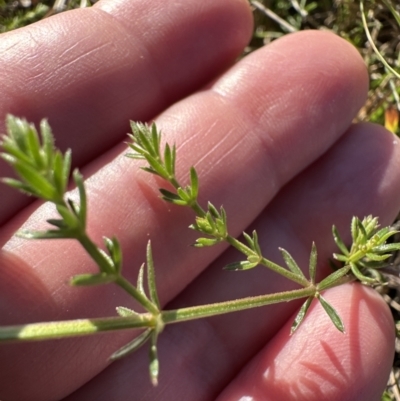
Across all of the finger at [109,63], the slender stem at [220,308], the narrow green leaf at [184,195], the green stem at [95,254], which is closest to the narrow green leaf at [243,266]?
the slender stem at [220,308]

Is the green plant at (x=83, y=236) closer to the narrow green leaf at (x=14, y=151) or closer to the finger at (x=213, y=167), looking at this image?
the narrow green leaf at (x=14, y=151)

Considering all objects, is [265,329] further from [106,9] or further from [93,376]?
[106,9]

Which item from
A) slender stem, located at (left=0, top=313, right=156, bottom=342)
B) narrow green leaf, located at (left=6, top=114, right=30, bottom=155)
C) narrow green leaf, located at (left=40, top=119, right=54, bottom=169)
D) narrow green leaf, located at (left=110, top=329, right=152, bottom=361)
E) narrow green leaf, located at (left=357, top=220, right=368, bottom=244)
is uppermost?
narrow green leaf, located at (left=6, top=114, right=30, bottom=155)

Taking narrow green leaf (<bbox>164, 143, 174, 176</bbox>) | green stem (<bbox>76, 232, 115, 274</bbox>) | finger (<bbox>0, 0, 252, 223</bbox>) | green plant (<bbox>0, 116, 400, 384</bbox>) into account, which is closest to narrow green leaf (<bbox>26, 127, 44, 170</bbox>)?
green plant (<bbox>0, 116, 400, 384</bbox>)

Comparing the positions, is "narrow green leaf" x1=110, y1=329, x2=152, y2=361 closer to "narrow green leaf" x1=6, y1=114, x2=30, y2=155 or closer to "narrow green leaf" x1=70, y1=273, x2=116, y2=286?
"narrow green leaf" x1=70, y1=273, x2=116, y2=286

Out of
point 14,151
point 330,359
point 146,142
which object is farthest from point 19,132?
point 330,359

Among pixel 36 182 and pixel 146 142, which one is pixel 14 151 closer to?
pixel 36 182
